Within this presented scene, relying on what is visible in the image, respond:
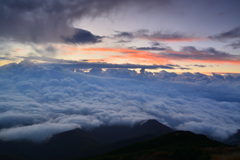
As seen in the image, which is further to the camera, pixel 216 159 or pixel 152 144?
pixel 152 144

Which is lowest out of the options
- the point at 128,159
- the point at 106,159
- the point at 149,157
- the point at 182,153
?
the point at 106,159

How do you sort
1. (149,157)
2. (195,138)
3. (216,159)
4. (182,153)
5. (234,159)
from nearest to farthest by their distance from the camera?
(234,159) < (216,159) < (182,153) < (149,157) < (195,138)

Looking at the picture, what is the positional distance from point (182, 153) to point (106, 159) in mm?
39610

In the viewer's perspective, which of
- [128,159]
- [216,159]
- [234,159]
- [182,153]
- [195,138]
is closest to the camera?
[234,159]

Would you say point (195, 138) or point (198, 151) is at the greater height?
point (198, 151)

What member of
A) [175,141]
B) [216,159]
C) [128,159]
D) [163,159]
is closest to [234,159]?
[216,159]

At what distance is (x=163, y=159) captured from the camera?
48.6m

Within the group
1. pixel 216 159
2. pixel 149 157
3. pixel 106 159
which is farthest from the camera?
pixel 106 159

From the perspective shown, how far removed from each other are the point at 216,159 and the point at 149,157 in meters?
25.6

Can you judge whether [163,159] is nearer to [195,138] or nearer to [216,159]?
[216,159]

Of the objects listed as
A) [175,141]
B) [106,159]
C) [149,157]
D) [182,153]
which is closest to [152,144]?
[175,141]

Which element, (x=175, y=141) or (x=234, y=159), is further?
(x=175, y=141)

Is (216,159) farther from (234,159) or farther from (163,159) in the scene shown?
(163,159)

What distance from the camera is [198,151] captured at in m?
48.5
